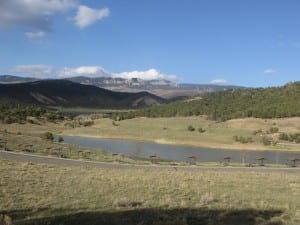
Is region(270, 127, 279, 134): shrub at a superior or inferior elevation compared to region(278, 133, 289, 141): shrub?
superior

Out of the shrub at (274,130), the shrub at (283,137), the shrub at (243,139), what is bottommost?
the shrub at (243,139)

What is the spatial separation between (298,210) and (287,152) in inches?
3450

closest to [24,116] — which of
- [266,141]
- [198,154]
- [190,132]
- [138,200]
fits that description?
[190,132]

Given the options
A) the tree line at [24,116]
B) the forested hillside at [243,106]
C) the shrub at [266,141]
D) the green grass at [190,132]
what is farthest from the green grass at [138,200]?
the forested hillside at [243,106]

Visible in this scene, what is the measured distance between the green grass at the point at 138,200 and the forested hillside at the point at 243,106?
12007 centimetres

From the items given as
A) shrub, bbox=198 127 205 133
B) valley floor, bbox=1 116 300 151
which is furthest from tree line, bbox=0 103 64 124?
shrub, bbox=198 127 205 133

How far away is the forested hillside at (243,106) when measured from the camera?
477 ft

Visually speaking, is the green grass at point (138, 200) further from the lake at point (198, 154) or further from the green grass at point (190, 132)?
the green grass at point (190, 132)

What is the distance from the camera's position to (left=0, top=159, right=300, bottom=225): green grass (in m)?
14.9

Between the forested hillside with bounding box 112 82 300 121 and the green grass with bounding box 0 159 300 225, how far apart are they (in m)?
120

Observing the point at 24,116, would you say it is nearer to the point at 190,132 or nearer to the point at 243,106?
the point at 190,132

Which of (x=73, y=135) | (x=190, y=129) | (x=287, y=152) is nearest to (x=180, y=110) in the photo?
(x=190, y=129)

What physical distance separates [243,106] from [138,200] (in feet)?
486

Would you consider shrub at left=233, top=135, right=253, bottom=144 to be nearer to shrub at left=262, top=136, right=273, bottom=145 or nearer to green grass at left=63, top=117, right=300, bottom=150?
green grass at left=63, top=117, right=300, bottom=150
